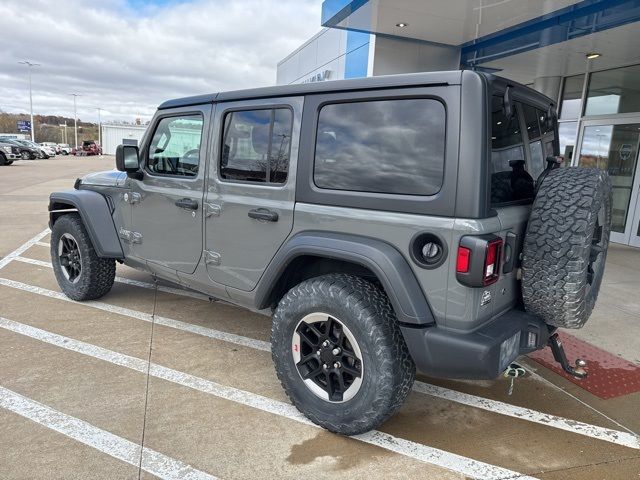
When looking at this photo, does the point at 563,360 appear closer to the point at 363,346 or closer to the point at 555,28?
the point at 363,346

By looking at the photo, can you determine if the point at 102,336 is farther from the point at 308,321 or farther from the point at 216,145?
the point at 308,321

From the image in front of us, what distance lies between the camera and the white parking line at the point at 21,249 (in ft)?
20.8

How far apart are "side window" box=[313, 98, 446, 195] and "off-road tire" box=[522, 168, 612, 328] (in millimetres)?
610

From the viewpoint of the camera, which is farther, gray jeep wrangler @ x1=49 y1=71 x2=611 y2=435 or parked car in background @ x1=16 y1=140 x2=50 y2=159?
parked car in background @ x1=16 y1=140 x2=50 y2=159

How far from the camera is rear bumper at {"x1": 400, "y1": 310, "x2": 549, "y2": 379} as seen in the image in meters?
2.25

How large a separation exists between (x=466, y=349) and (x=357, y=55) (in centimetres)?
940

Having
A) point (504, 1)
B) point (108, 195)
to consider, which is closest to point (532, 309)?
point (108, 195)

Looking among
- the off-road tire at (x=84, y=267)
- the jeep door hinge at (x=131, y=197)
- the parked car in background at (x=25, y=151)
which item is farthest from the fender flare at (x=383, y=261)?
the parked car in background at (x=25, y=151)

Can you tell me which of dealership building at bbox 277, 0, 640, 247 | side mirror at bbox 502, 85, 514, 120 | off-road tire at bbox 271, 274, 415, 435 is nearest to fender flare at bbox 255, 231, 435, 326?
off-road tire at bbox 271, 274, 415, 435

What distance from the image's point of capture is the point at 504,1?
669cm

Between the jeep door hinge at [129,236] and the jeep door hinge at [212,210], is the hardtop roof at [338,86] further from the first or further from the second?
the jeep door hinge at [129,236]

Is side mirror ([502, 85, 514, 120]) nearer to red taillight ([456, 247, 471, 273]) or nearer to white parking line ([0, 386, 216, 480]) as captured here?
red taillight ([456, 247, 471, 273])

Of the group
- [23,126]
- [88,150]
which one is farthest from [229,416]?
[23,126]

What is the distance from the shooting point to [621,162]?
29.9 ft
